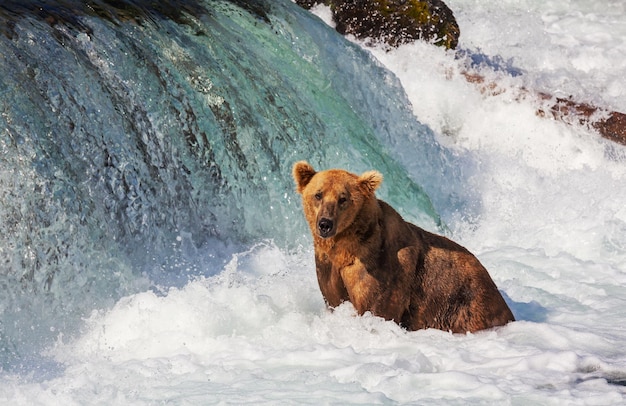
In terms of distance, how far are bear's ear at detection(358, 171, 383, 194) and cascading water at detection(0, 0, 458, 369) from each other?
180 cm

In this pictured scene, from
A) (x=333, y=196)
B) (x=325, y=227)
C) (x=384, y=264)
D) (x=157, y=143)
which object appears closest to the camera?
(x=325, y=227)

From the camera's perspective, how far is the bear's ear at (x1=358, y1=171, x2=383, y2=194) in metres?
5.38

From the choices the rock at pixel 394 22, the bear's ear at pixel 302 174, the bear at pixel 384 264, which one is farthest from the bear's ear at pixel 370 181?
the rock at pixel 394 22

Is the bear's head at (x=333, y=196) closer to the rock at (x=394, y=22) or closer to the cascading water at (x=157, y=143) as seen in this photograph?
the cascading water at (x=157, y=143)

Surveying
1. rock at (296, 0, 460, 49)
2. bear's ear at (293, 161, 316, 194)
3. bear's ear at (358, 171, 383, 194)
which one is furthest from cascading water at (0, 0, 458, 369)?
rock at (296, 0, 460, 49)

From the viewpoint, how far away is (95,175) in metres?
6.62

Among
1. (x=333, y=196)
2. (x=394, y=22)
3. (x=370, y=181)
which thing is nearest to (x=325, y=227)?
(x=333, y=196)

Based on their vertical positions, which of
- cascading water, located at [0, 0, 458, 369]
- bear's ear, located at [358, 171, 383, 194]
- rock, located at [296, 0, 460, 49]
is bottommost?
cascading water, located at [0, 0, 458, 369]

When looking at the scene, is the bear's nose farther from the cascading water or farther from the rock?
the rock

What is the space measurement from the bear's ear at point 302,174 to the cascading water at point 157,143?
150 cm

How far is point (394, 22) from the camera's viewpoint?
12633 millimetres

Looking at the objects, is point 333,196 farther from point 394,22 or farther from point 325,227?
point 394,22

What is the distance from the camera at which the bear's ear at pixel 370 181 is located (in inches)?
212

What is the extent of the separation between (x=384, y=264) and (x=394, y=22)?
769 centimetres
